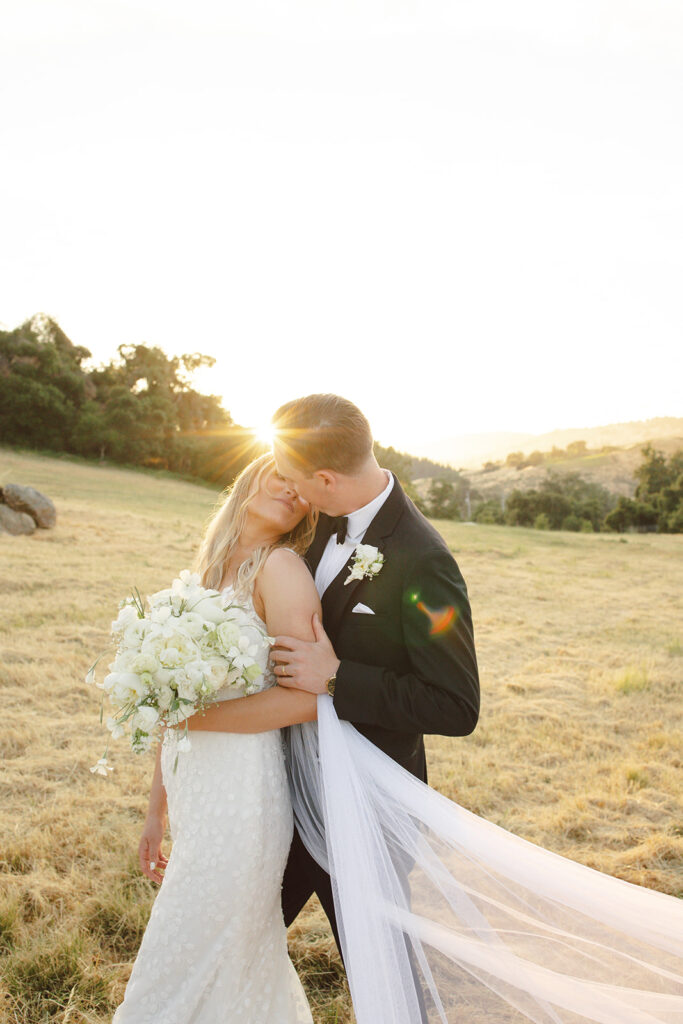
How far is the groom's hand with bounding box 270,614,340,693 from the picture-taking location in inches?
96.0

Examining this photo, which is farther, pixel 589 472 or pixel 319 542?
pixel 589 472

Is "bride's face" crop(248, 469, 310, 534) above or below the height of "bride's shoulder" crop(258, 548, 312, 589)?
above

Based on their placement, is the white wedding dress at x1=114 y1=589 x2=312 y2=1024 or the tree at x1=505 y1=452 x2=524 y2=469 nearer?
the white wedding dress at x1=114 y1=589 x2=312 y2=1024

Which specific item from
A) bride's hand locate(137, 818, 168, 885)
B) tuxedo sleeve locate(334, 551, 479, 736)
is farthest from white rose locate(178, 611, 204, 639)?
bride's hand locate(137, 818, 168, 885)

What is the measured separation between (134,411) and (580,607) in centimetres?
3533

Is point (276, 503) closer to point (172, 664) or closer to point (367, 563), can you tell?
point (367, 563)

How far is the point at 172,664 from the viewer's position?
85.1 inches

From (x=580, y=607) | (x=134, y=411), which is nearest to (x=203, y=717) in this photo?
(x=580, y=607)

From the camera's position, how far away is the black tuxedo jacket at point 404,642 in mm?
2344

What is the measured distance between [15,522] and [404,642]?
1667 cm

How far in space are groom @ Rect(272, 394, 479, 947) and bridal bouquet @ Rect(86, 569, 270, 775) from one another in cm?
25

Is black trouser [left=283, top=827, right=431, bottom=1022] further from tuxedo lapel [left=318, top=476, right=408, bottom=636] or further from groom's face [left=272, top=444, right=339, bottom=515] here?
groom's face [left=272, top=444, right=339, bottom=515]

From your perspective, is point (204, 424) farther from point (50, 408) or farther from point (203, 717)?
point (203, 717)

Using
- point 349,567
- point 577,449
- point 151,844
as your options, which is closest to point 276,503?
point 349,567
